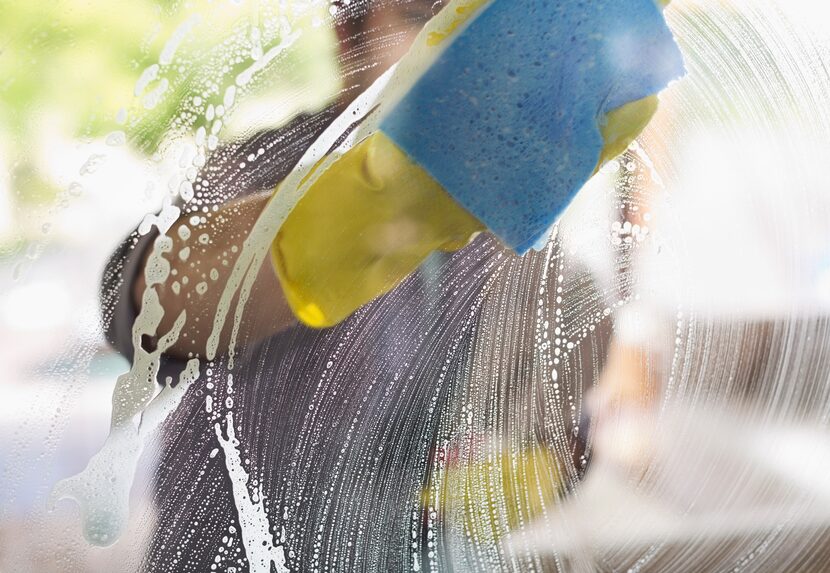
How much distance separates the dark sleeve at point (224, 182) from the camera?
30 cm

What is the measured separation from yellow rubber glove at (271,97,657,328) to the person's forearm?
0.04 ft

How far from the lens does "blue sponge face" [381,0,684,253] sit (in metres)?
0.30

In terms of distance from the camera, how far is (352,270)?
0.32 m

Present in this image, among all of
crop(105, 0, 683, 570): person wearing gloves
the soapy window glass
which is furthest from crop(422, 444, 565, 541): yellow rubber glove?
crop(105, 0, 683, 570): person wearing gloves

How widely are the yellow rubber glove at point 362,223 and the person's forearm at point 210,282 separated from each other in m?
0.01

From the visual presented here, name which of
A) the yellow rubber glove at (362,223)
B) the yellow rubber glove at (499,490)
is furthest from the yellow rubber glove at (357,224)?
the yellow rubber glove at (499,490)

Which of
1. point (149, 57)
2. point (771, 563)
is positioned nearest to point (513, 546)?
point (771, 563)

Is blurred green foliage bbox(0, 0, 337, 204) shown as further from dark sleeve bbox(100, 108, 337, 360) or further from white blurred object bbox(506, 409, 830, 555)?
white blurred object bbox(506, 409, 830, 555)

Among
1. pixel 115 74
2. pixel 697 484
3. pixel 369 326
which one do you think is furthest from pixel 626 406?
pixel 115 74

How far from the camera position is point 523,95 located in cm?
30

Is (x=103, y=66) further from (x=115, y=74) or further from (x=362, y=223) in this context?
(x=362, y=223)

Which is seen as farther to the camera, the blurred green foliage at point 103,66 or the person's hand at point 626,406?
the person's hand at point 626,406

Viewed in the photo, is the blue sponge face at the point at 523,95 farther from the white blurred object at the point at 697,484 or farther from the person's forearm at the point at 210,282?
the white blurred object at the point at 697,484

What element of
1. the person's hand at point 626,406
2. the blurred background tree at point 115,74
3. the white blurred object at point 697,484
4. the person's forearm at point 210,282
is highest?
the blurred background tree at point 115,74
